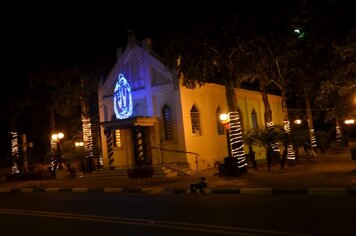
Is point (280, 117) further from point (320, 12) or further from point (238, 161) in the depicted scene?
point (320, 12)

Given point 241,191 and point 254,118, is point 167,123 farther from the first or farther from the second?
point 241,191

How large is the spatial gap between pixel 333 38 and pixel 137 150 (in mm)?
14866

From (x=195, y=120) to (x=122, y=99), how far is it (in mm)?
4760

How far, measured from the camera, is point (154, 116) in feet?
89.5

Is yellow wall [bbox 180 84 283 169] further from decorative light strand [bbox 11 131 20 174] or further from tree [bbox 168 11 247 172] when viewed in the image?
decorative light strand [bbox 11 131 20 174]

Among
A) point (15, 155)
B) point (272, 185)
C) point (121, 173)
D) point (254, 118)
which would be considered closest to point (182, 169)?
point (121, 173)

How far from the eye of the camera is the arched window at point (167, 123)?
88.6ft

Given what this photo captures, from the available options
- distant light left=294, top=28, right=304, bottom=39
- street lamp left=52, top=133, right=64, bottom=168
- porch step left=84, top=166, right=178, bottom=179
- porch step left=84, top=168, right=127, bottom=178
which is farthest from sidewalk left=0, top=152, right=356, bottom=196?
distant light left=294, top=28, right=304, bottom=39

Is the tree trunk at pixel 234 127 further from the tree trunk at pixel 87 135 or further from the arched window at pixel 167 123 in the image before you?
the tree trunk at pixel 87 135

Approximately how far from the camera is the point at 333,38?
16.6 metres

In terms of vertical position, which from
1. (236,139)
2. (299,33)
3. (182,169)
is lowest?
(182,169)

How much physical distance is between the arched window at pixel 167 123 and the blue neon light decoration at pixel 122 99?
2.23m

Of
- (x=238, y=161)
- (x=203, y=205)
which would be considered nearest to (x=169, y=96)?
(x=238, y=161)

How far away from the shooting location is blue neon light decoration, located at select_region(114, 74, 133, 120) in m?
28.0
